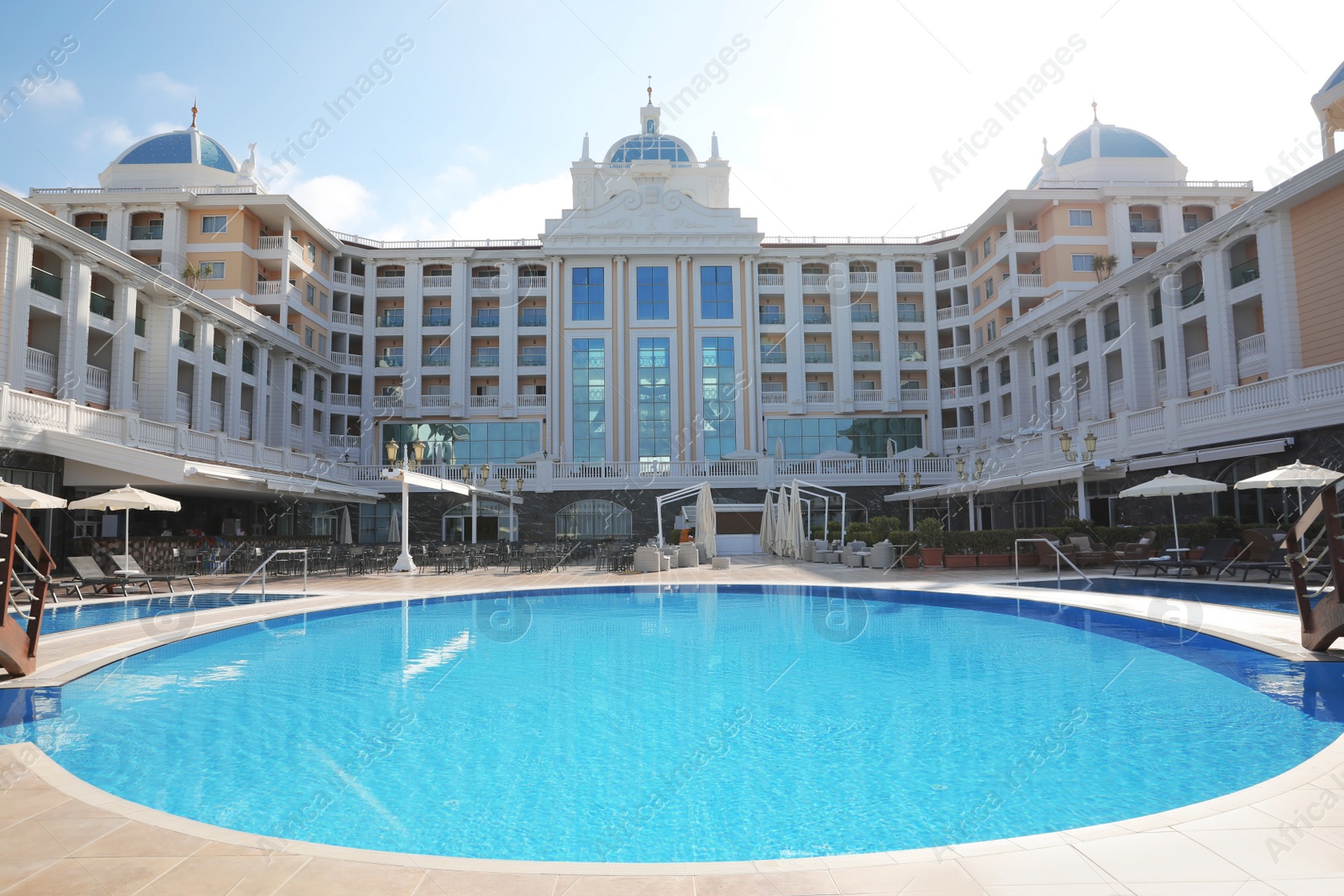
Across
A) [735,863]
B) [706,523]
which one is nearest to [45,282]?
[706,523]

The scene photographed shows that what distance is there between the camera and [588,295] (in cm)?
3981

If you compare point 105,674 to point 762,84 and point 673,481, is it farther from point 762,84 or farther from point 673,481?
point 673,481

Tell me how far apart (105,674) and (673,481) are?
1064 inches

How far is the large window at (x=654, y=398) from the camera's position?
3900 centimetres

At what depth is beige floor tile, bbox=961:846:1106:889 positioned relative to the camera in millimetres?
2814

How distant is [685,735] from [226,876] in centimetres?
351

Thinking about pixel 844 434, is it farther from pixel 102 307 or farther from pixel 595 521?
pixel 102 307

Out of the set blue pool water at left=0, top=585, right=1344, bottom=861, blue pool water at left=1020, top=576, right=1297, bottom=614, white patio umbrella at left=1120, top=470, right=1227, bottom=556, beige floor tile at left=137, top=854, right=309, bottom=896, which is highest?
white patio umbrella at left=1120, top=470, right=1227, bottom=556

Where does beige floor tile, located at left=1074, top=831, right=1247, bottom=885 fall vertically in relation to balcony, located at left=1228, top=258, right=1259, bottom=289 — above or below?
below

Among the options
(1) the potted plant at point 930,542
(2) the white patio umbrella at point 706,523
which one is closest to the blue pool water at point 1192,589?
(1) the potted plant at point 930,542

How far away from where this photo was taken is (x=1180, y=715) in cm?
605

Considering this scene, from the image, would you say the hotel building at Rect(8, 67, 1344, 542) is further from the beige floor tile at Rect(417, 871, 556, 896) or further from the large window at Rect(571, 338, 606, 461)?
the beige floor tile at Rect(417, 871, 556, 896)

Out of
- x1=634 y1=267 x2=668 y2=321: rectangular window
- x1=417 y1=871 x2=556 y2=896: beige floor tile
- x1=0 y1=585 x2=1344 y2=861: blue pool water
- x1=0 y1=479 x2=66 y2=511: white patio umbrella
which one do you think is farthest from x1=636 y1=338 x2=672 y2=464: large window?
x1=417 y1=871 x2=556 y2=896: beige floor tile

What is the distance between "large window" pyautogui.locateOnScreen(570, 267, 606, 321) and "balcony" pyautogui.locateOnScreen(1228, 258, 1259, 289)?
25.9 meters
